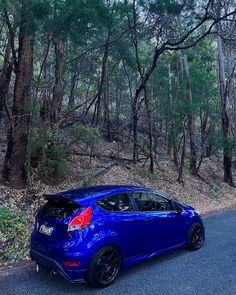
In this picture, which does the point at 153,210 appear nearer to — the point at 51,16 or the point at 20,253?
the point at 20,253

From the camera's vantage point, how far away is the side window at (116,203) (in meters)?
5.19

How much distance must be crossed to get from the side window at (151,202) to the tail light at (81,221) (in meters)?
1.29

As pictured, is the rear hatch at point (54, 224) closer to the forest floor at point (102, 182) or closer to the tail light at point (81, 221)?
the tail light at point (81, 221)

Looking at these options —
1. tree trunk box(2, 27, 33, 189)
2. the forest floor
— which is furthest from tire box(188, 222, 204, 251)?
tree trunk box(2, 27, 33, 189)

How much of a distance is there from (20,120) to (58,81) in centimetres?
390

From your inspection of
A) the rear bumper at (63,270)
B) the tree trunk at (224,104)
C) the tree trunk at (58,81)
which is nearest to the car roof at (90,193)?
the rear bumper at (63,270)

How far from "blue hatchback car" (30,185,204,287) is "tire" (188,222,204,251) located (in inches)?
26.0

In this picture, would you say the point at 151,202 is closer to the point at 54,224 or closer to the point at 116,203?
the point at 116,203

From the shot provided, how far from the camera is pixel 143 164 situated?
14.4 m

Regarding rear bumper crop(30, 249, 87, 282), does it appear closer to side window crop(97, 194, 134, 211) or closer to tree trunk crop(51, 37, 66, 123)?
side window crop(97, 194, 134, 211)

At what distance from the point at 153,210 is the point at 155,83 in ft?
41.6

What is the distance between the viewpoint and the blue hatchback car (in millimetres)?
4633

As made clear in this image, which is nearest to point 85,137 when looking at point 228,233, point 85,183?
point 85,183

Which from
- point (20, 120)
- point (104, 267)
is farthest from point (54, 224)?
point (20, 120)
